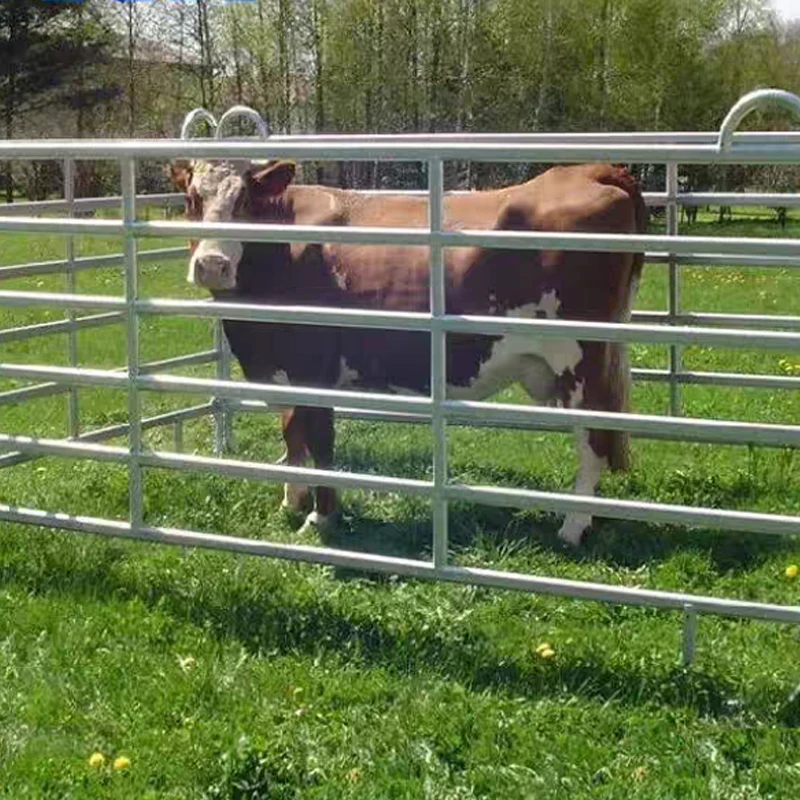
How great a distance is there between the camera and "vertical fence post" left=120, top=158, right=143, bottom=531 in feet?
18.2

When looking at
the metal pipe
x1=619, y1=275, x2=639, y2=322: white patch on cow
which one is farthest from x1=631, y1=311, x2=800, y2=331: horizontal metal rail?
the metal pipe

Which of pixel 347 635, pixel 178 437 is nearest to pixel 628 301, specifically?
pixel 347 635

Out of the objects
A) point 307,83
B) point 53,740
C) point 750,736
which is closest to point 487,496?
point 750,736

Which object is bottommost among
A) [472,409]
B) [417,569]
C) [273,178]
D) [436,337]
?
[417,569]

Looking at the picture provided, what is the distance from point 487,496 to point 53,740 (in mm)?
1747

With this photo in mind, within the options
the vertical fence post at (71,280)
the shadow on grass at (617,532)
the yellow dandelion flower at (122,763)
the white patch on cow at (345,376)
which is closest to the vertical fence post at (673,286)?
the shadow on grass at (617,532)

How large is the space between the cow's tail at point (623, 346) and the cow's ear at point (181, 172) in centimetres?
210

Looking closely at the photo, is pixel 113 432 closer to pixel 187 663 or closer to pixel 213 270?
pixel 213 270

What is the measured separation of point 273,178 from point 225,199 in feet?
1.14

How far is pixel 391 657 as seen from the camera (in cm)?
484

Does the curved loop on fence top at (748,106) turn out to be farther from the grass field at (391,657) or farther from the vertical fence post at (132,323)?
the vertical fence post at (132,323)

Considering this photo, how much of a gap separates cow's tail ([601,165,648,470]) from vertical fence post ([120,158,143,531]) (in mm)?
2294

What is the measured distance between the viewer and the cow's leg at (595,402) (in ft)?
20.8

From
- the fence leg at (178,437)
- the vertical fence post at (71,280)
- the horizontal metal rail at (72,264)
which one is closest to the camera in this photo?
the horizontal metal rail at (72,264)
